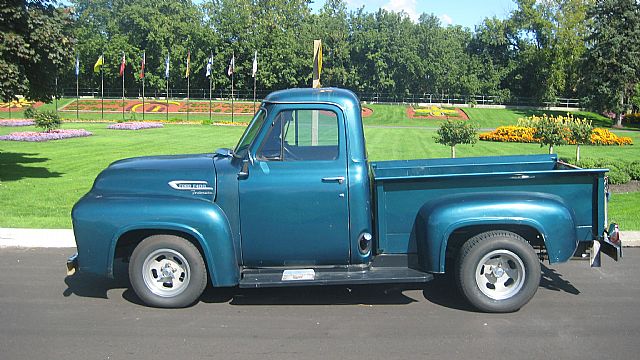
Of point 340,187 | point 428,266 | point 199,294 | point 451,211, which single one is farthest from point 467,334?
point 199,294

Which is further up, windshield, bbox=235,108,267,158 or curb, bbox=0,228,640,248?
windshield, bbox=235,108,267,158

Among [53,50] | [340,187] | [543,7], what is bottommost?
[340,187]

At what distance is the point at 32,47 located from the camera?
13.6m

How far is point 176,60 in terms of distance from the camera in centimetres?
7625

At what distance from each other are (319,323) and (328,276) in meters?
0.44

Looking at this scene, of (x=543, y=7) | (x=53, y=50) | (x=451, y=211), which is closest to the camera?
(x=451, y=211)

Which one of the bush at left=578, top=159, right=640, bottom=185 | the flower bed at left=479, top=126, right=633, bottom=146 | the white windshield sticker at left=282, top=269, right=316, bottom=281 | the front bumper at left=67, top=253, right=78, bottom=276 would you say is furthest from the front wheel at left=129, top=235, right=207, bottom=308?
the flower bed at left=479, top=126, right=633, bottom=146

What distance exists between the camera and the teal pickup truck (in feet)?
18.4

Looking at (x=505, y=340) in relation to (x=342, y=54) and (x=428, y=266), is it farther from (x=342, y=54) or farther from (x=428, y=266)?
(x=342, y=54)

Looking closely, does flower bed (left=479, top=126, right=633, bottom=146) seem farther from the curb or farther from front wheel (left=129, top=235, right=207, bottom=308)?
front wheel (left=129, top=235, right=207, bottom=308)

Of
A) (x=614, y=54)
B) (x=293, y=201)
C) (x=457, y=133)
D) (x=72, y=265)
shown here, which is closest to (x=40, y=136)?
(x=457, y=133)

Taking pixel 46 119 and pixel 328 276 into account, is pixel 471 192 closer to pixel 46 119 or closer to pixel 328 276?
pixel 328 276

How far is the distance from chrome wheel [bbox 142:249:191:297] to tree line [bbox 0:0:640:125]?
6821 centimetres

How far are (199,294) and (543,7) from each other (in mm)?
77448
